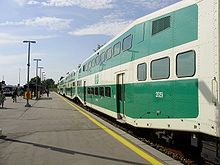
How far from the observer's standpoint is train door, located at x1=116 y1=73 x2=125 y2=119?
13.4 meters

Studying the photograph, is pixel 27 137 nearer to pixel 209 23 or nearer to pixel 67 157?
pixel 67 157

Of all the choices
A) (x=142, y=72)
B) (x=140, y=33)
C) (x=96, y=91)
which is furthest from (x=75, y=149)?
(x=96, y=91)

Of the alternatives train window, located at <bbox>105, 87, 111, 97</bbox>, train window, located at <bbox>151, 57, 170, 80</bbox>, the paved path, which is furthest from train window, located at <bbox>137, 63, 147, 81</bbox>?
train window, located at <bbox>105, 87, 111, 97</bbox>

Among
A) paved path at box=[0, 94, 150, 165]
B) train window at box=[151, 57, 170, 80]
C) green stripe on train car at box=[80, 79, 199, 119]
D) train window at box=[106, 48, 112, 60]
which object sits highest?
train window at box=[106, 48, 112, 60]

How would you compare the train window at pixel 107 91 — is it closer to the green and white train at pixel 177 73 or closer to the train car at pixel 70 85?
the green and white train at pixel 177 73

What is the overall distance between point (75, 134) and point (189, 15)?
614 centimetres

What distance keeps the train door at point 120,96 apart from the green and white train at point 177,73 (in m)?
0.19

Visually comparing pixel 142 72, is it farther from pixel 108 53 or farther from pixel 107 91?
pixel 108 53

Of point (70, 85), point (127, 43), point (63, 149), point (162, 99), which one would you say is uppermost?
point (127, 43)

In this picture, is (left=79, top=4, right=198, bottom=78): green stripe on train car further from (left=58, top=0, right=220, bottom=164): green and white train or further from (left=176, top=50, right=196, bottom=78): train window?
(left=176, top=50, right=196, bottom=78): train window

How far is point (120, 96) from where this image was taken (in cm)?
1400

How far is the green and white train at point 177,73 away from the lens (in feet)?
23.5

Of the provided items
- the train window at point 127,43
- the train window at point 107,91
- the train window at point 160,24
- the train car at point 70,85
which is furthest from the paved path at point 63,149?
the train car at point 70,85

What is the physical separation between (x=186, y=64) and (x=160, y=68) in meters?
1.40
